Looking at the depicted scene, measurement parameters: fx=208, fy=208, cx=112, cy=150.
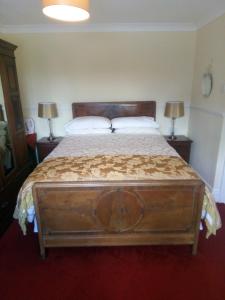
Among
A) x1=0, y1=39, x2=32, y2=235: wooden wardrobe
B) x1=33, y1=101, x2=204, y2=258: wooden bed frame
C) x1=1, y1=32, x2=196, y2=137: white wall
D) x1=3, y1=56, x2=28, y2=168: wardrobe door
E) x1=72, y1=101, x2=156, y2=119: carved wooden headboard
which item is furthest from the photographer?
x1=72, y1=101, x2=156, y2=119: carved wooden headboard

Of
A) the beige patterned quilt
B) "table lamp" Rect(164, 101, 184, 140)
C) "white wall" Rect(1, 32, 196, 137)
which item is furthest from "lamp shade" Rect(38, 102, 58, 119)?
"table lamp" Rect(164, 101, 184, 140)

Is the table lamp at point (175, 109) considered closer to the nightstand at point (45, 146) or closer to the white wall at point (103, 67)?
the white wall at point (103, 67)

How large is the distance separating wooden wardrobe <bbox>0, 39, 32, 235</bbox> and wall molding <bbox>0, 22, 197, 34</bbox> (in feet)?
2.74

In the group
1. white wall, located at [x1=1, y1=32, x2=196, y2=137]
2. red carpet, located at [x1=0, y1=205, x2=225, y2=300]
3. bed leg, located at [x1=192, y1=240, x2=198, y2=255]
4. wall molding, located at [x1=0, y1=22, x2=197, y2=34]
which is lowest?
red carpet, located at [x1=0, y1=205, x2=225, y2=300]

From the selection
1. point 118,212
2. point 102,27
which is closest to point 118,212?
point 118,212

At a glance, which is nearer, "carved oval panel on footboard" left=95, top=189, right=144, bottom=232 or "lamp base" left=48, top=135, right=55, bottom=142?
"carved oval panel on footboard" left=95, top=189, right=144, bottom=232

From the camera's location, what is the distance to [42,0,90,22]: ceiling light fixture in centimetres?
136

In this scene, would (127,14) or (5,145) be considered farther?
(127,14)

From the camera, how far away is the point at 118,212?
5.53 feet

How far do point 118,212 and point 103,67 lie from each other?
8.05 feet

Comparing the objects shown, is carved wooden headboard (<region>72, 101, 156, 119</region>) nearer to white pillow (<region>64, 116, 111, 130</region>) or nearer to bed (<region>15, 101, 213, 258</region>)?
white pillow (<region>64, 116, 111, 130</region>)

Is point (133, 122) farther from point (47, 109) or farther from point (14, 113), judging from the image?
point (14, 113)

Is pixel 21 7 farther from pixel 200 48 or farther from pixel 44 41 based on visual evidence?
pixel 200 48

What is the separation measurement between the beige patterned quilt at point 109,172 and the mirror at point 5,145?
604 millimetres
